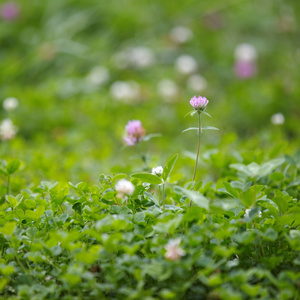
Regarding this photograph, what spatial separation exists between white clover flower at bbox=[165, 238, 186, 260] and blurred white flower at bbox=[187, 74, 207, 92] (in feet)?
9.20

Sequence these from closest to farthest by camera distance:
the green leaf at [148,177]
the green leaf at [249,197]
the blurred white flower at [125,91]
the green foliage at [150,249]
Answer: the green foliage at [150,249], the green leaf at [249,197], the green leaf at [148,177], the blurred white flower at [125,91]

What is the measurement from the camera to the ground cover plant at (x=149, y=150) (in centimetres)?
122

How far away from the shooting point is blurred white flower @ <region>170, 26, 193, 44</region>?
4391 millimetres

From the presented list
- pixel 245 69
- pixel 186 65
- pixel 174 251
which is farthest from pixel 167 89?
pixel 174 251

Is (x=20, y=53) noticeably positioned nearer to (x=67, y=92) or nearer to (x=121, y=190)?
(x=67, y=92)

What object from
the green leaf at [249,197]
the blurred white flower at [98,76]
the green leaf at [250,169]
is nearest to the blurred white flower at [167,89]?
the blurred white flower at [98,76]

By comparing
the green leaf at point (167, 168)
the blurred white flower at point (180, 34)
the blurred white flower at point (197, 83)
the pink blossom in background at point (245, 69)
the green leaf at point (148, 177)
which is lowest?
the green leaf at point (148, 177)

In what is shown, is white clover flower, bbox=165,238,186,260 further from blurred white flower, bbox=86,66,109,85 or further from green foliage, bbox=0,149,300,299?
blurred white flower, bbox=86,66,109,85

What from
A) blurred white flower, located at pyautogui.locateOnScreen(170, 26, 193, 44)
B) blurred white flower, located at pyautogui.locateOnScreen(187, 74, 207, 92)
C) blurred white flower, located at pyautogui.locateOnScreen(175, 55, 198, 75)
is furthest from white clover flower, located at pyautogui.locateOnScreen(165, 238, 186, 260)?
blurred white flower, located at pyautogui.locateOnScreen(170, 26, 193, 44)

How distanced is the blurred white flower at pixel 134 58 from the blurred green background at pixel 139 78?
0.03 feet

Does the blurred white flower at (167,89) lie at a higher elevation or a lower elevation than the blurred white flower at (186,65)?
lower

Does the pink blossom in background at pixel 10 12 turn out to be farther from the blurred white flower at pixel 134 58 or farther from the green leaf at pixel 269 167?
the green leaf at pixel 269 167

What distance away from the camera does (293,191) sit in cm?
176

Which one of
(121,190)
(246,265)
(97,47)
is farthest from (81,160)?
(97,47)
